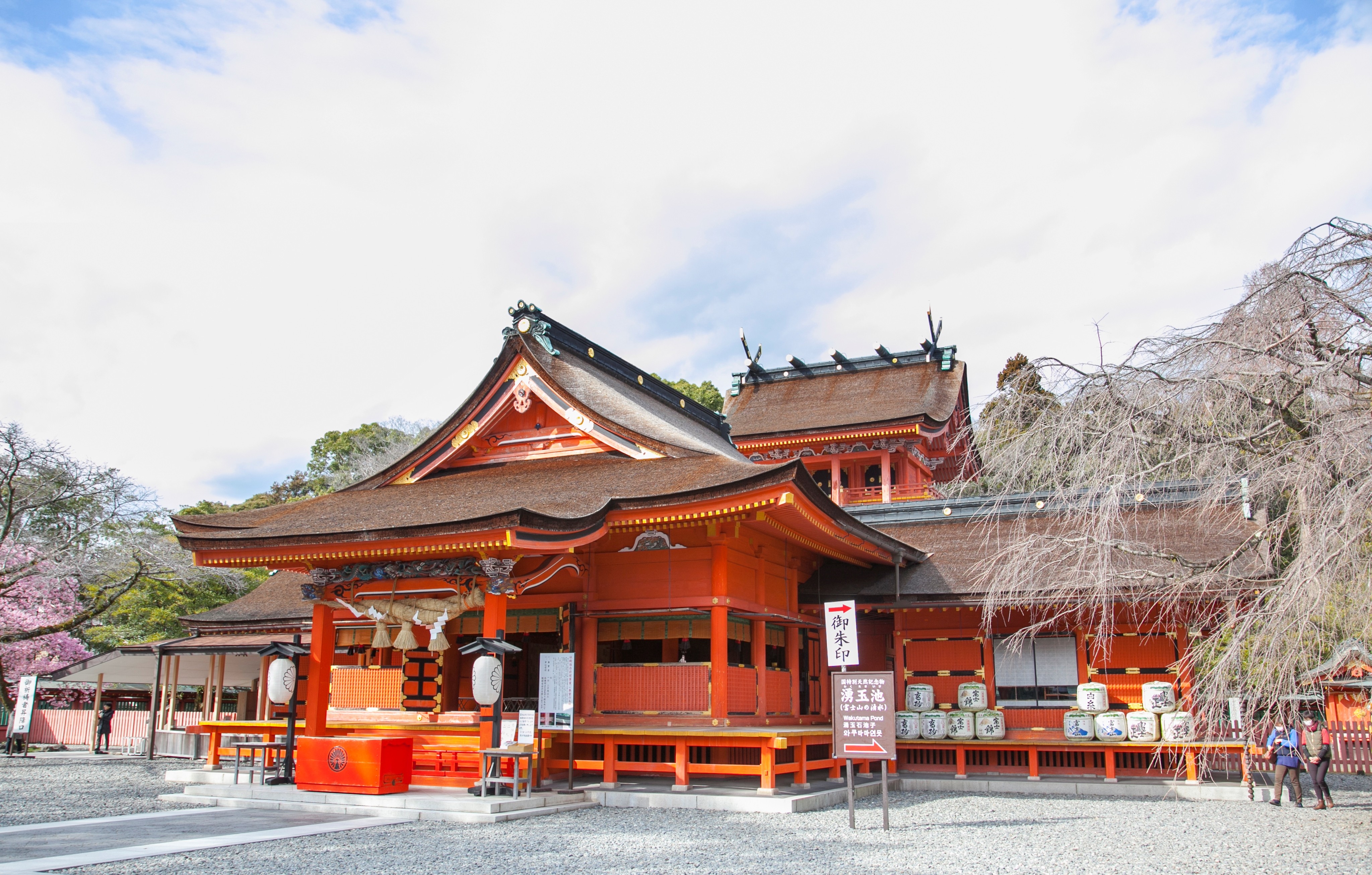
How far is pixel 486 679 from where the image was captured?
1289 cm

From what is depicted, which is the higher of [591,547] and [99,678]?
[591,547]

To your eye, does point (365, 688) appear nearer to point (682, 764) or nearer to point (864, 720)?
point (682, 764)

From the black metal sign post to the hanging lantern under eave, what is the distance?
7.76 meters

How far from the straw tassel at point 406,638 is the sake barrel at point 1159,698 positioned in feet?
36.5

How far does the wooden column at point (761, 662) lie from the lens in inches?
582

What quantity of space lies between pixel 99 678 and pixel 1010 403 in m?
25.9

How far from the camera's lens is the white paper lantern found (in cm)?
1287

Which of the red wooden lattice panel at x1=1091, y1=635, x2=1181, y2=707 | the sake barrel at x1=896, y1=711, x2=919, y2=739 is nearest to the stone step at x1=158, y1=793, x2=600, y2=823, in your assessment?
the sake barrel at x1=896, y1=711, x2=919, y2=739

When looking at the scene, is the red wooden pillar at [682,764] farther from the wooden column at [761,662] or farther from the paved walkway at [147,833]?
the paved walkway at [147,833]

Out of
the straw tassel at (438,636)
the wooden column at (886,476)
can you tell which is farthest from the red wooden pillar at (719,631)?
the wooden column at (886,476)

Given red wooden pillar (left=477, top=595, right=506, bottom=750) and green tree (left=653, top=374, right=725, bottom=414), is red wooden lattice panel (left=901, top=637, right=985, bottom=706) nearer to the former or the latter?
red wooden pillar (left=477, top=595, right=506, bottom=750)

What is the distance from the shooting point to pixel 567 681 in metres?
13.4

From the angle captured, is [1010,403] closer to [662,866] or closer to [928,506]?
[662,866]

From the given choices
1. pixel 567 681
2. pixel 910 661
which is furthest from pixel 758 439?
pixel 567 681
